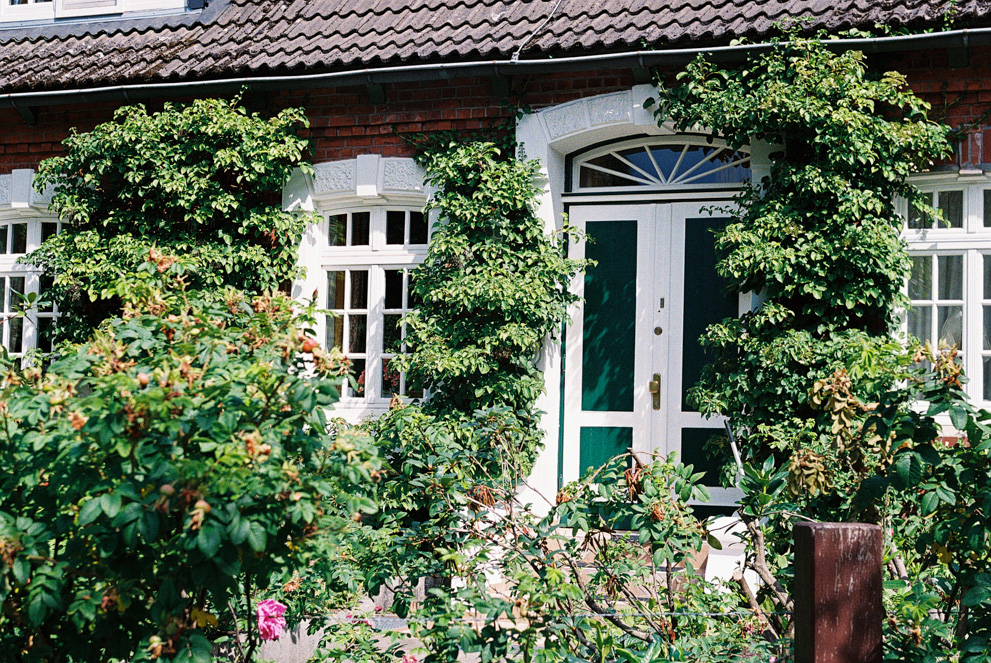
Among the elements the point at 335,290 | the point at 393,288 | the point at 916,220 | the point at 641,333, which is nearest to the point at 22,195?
the point at 335,290

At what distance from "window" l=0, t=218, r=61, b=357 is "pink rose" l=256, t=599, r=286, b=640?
5371 mm

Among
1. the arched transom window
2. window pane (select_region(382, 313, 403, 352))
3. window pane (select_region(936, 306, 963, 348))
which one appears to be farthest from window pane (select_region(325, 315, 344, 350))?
window pane (select_region(936, 306, 963, 348))

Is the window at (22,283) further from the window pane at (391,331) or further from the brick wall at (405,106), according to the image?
the window pane at (391,331)

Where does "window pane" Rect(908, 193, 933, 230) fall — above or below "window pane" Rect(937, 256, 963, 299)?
above

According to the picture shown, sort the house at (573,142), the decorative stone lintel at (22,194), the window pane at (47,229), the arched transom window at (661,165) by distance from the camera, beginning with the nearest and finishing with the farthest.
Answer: the house at (573,142), the arched transom window at (661,165), the decorative stone lintel at (22,194), the window pane at (47,229)

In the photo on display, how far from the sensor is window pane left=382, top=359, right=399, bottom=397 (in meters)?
7.51

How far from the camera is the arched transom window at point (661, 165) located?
23.4 ft

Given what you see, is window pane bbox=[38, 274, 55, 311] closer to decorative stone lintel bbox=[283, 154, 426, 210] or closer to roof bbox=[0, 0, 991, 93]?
roof bbox=[0, 0, 991, 93]

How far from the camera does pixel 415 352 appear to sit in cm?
688

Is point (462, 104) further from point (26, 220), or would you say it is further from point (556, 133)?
point (26, 220)

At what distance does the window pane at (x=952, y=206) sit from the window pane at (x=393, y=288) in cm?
400

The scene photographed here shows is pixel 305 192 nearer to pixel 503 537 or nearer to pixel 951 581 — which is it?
pixel 503 537

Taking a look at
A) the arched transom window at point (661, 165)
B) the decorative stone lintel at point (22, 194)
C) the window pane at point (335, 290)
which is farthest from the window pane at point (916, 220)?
the decorative stone lintel at point (22, 194)

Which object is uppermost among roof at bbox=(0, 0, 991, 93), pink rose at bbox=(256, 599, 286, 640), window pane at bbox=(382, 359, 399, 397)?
roof at bbox=(0, 0, 991, 93)
